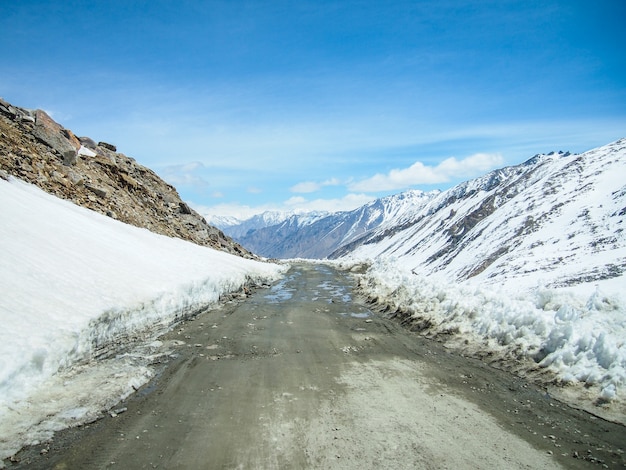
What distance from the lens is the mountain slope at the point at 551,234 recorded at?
5864cm

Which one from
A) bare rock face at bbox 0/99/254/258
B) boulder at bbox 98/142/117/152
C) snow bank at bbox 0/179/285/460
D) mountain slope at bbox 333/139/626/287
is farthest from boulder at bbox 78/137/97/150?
mountain slope at bbox 333/139/626/287

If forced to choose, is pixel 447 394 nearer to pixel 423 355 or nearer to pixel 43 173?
pixel 423 355

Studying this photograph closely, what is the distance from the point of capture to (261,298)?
65.6 feet

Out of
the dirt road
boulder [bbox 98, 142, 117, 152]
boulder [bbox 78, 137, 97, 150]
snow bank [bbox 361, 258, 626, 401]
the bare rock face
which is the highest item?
boulder [bbox 98, 142, 117, 152]

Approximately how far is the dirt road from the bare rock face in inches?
642

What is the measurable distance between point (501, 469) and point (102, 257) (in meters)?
13.3

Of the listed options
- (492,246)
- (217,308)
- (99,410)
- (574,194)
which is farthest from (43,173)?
(574,194)

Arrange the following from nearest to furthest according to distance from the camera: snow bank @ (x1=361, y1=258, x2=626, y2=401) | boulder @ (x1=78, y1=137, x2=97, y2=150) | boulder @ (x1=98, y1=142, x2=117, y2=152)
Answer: snow bank @ (x1=361, y1=258, x2=626, y2=401) < boulder @ (x1=78, y1=137, x2=97, y2=150) < boulder @ (x1=98, y1=142, x2=117, y2=152)

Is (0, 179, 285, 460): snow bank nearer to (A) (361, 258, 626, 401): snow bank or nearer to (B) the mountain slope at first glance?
(A) (361, 258, 626, 401): snow bank

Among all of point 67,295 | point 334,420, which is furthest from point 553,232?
point 67,295

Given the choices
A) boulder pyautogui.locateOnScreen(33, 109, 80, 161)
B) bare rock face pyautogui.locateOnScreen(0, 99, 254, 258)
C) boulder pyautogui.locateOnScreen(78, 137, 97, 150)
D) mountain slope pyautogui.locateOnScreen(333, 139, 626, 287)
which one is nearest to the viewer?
bare rock face pyautogui.locateOnScreen(0, 99, 254, 258)

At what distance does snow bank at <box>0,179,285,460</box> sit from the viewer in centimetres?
634

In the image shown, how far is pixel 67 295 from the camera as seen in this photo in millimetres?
9188

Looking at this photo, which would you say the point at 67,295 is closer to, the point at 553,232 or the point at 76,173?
the point at 76,173
